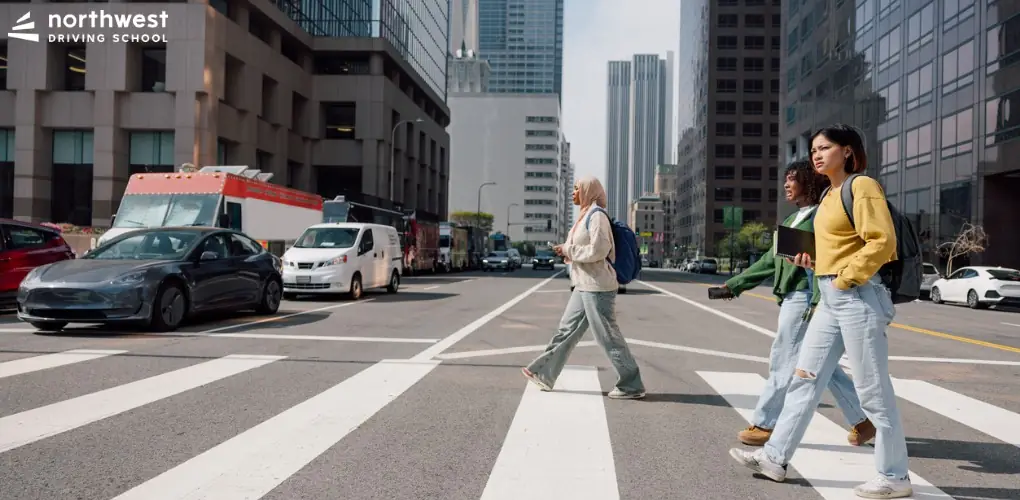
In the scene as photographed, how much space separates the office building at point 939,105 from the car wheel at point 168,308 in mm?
32337

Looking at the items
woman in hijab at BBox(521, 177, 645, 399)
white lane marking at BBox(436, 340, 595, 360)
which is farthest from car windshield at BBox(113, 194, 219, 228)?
woman in hijab at BBox(521, 177, 645, 399)

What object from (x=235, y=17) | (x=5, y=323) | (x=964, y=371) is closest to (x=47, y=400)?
(x=5, y=323)

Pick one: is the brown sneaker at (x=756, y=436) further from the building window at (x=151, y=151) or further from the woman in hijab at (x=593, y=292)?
the building window at (x=151, y=151)

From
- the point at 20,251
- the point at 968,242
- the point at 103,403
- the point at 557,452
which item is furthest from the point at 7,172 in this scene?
the point at 968,242

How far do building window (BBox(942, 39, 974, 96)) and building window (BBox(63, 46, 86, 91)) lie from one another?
1798 inches

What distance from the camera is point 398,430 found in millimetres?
4969

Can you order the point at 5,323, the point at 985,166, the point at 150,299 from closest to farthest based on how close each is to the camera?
the point at 150,299
the point at 5,323
the point at 985,166

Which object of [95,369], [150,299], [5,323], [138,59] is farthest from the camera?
[138,59]

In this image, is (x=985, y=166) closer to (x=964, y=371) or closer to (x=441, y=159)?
(x=964, y=371)

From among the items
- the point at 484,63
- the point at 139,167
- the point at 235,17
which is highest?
the point at 484,63

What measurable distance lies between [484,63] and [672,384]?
196m

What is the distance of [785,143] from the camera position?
2571 inches

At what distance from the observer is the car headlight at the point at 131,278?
9.52 meters

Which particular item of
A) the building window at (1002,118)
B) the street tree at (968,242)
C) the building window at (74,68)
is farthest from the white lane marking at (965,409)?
the building window at (74,68)
